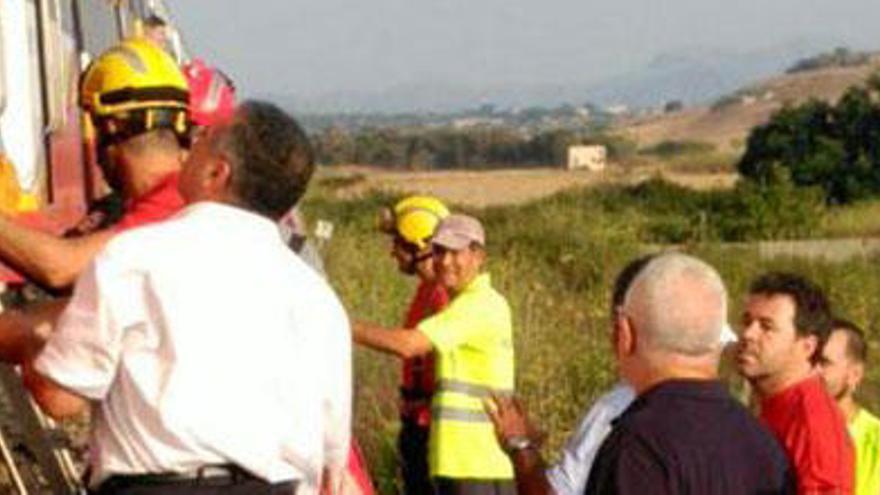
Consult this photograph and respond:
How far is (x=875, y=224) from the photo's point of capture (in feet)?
159

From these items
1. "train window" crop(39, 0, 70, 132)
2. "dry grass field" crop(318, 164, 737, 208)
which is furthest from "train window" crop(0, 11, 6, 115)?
"dry grass field" crop(318, 164, 737, 208)

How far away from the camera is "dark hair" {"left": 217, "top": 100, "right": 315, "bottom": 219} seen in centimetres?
463

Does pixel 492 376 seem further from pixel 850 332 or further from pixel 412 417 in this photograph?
pixel 850 332

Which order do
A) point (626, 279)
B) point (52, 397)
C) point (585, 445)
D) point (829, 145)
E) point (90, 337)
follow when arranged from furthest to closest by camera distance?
point (829, 145) → point (585, 445) → point (626, 279) → point (52, 397) → point (90, 337)

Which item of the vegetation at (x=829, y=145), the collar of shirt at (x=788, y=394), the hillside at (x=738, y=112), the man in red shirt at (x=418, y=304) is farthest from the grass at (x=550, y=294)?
the hillside at (x=738, y=112)

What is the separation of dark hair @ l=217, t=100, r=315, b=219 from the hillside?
126380 millimetres

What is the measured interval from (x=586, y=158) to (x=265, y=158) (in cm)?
9953

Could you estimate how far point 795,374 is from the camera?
6.09 metres

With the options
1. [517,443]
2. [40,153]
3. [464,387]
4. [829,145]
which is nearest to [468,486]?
[464,387]

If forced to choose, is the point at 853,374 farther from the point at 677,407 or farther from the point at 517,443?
the point at 677,407

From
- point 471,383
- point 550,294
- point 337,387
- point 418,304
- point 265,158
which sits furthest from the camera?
point 550,294

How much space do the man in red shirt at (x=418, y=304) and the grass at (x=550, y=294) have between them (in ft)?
7.51

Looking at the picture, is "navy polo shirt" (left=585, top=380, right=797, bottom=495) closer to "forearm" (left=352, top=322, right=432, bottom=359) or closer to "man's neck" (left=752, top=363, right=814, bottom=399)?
"man's neck" (left=752, top=363, right=814, bottom=399)

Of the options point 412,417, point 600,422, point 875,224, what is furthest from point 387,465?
point 875,224
